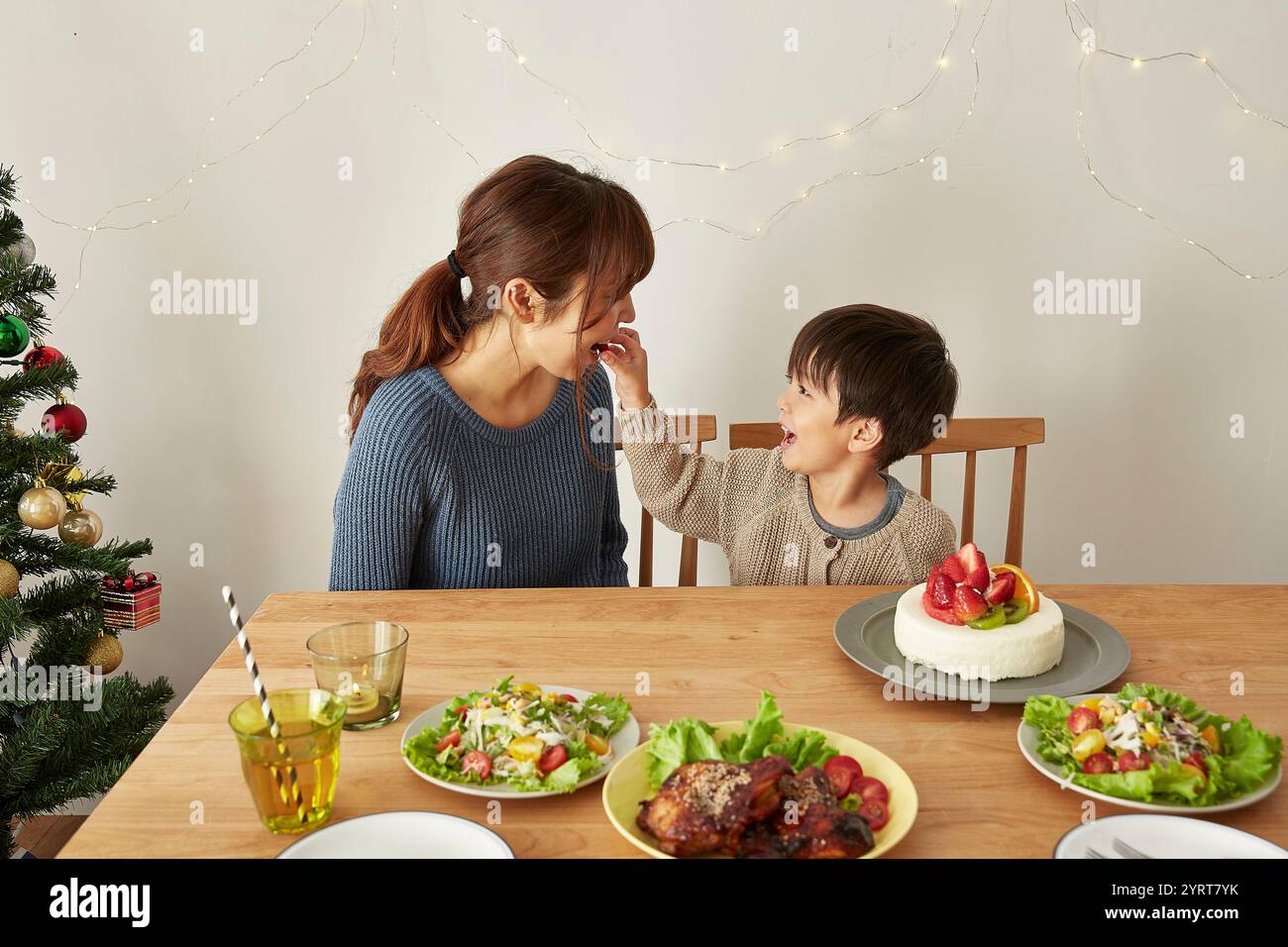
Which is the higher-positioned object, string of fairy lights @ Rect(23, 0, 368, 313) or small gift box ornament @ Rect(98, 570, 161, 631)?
string of fairy lights @ Rect(23, 0, 368, 313)

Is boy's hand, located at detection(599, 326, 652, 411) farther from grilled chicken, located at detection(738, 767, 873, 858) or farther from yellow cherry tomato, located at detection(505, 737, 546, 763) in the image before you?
grilled chicken, located at detection(738, 767, 873, 858)

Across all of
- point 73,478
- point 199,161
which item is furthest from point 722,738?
point 199,161

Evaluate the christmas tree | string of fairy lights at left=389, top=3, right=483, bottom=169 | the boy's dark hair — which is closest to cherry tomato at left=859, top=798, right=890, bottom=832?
the boy's dark hair

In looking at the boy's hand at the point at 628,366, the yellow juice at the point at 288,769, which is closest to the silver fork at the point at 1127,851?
the yellow juice at the point at 288,769

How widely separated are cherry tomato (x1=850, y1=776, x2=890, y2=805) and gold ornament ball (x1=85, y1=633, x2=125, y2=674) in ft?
5.40

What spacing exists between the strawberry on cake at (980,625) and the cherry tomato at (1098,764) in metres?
0.22

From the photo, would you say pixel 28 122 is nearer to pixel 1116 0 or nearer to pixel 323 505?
pixel 323 505

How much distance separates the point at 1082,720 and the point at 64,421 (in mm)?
1813

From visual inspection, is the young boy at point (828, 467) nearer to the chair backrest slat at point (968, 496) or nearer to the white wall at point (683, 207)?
the chair backrest slat at point (968, 496)

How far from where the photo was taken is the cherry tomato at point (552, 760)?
966mm

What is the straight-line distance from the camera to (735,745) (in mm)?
986

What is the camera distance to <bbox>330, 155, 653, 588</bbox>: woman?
1.58 meters
